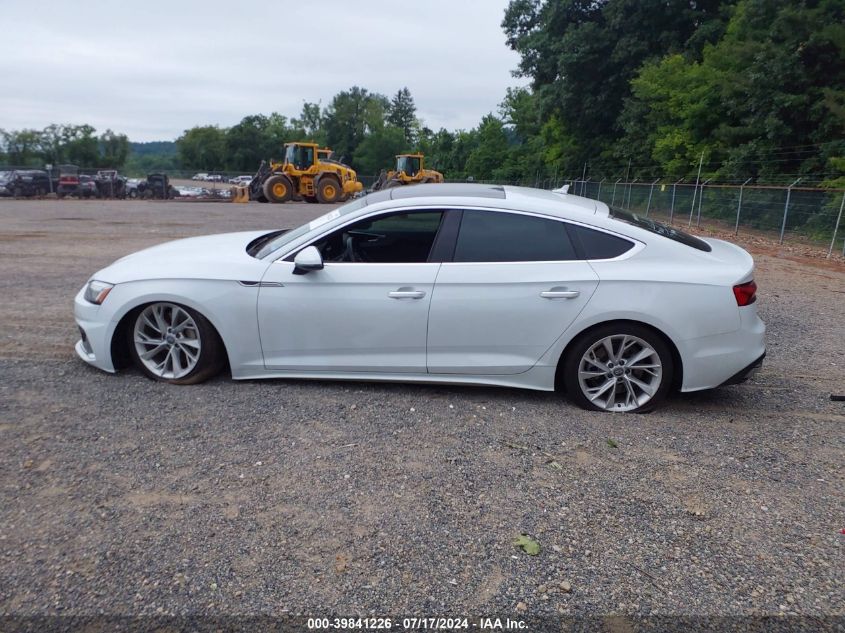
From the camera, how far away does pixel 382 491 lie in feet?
11.0

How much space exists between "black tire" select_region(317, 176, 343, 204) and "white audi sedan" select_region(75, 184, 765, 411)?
2852 cm

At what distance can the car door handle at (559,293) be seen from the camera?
4297 mm

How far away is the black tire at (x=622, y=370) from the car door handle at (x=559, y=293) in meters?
0.28

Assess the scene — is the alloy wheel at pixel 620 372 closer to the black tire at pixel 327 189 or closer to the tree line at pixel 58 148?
the black tire at pixel 327 189

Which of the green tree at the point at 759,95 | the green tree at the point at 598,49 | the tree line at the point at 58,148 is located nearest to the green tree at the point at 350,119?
the tree line at the point at 58,148

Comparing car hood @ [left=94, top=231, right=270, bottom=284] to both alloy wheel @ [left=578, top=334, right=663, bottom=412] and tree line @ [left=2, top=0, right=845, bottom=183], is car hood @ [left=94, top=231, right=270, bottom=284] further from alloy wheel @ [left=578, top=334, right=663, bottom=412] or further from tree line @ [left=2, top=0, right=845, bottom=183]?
tree line @ [left=2, top=0, right=845, bottom=183]

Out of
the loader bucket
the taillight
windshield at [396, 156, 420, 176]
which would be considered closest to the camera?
the taillight

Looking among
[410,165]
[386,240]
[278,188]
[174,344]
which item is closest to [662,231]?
[386,240]

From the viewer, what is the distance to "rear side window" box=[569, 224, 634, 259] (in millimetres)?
4406

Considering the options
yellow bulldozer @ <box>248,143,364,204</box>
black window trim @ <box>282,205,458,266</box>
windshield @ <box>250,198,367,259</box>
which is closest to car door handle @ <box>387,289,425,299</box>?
black window trim @ <box>282,205,458,266</box>

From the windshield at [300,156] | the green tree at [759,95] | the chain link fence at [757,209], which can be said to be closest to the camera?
the chain link fence at [757,209]

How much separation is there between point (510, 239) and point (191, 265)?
2.28m

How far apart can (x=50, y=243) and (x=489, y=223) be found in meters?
12.2

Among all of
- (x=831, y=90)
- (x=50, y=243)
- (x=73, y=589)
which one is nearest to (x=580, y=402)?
(x=73, y=589)
